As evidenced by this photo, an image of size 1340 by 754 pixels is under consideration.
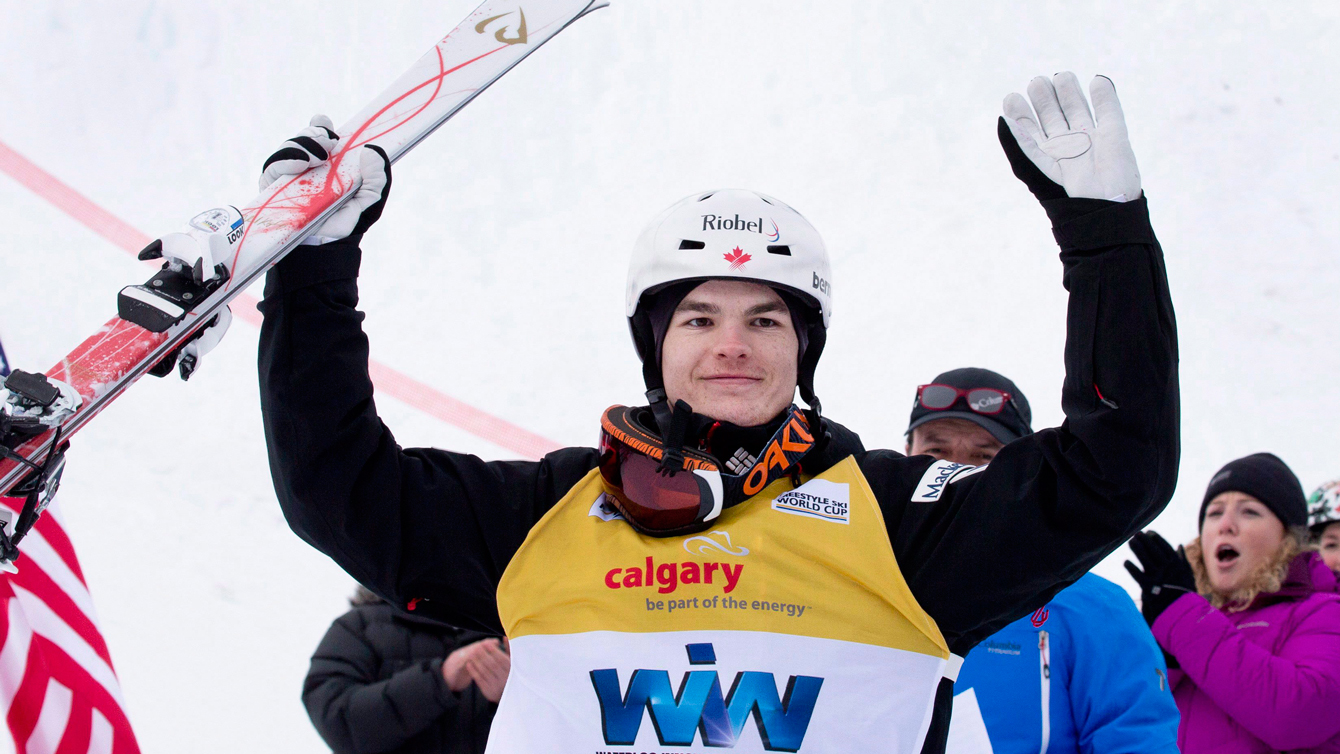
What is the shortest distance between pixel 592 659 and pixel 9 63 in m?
5.55

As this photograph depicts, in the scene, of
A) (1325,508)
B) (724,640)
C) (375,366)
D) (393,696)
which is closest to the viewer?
(724,640)

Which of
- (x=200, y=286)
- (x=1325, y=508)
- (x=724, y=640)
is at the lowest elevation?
(x=724, y=640)

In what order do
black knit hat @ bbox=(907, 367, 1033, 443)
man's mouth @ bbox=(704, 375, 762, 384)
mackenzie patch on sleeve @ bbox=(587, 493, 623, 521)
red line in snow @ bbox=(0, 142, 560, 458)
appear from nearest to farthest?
1. mackenzie patch on sleeve @ bbox=(587, 493, 623, 521)
2. man's mouth @ bbox=(704, 375, 762, 384)
3. black knit hat @ bbox=(907, 367, 1033, 443)
4. red line in snow @ bbox=(0, 142, 560, 458)

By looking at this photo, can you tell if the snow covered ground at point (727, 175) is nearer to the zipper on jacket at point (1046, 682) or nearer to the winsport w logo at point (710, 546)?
the zipper on jacket at point (1046, 682)

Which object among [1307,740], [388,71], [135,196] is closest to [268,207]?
[1307,740]

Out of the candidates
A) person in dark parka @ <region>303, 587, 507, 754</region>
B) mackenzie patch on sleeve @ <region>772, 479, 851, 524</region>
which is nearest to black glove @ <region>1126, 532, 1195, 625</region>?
mackenzie patch on sleeve @ <region>772, 479, 851, 524</region>

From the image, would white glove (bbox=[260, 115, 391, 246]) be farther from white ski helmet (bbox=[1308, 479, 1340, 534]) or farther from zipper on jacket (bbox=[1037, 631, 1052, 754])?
white ski helmet (bbox=[1308, 479, 1340, 534])

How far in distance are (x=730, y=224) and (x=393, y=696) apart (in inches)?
65.5

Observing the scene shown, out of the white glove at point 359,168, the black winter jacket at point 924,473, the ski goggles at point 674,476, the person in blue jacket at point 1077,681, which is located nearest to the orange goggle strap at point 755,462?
the ski goggles at point 674,476

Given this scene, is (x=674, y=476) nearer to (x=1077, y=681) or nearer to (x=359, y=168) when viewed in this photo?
(x=359, y=168)

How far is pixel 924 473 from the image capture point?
6.48 ft

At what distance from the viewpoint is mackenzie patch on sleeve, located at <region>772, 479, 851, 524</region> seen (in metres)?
1.90

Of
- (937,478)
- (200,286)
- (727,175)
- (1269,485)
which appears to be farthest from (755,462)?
(727,175)

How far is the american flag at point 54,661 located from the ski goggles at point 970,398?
103 inches
